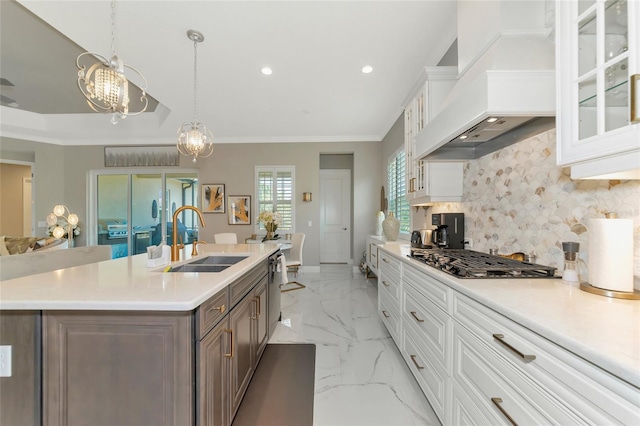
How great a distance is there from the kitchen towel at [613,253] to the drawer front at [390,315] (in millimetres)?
1399

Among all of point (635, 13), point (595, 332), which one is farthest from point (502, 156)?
point (595, 332)

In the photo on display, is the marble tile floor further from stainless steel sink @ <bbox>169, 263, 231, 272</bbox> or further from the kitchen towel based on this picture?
the kitchen towel

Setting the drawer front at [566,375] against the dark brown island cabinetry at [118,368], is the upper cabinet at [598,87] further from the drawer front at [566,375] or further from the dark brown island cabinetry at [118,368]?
the dark brown island cabinetry at [118,368]

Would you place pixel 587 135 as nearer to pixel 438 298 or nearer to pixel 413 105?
pixel 438 298

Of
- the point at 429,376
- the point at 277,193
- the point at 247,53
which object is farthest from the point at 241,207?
the point at 429,376

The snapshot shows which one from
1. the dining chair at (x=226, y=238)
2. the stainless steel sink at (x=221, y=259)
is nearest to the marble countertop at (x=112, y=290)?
the stainless steel sink at (x=221, y=259)

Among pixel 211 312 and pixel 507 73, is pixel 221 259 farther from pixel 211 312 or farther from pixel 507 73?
pixel 507 73

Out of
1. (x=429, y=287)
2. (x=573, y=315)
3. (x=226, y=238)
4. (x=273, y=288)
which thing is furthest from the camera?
(x=226, y=238)

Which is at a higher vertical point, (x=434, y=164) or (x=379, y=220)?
(x=434, y=164)

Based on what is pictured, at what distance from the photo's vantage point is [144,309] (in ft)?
3.15

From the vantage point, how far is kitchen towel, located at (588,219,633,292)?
3.20ft

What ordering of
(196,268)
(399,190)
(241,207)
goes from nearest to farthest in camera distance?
(196,268)
(399,190)
(241,207)

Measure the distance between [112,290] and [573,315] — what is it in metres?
1.79

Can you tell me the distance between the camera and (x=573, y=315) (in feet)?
2.67
